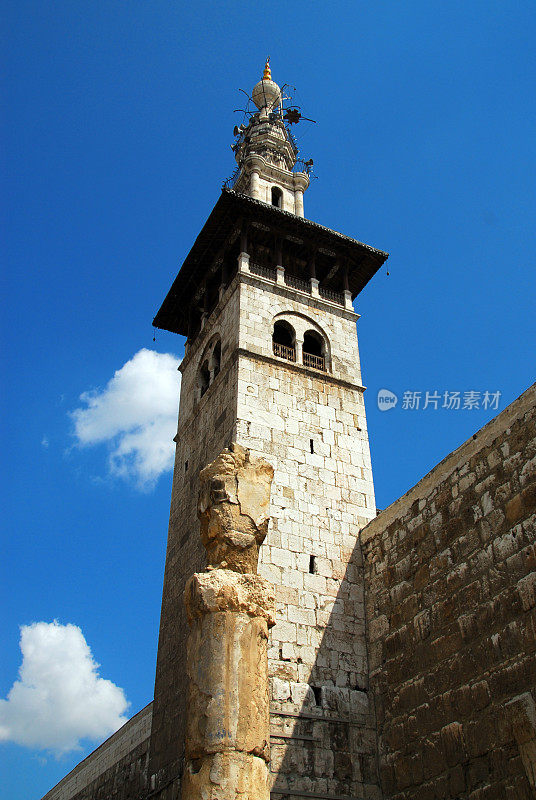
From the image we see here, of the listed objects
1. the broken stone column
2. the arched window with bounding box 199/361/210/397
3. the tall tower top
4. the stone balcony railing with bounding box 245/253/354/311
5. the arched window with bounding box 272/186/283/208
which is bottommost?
the broken stone column

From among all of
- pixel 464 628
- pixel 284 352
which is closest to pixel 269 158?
pixel 284 352

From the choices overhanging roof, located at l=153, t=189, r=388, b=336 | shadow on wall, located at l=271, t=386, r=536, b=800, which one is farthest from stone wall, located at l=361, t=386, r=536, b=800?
overhanging roof, located at l=153, t=189, r=388, b=336

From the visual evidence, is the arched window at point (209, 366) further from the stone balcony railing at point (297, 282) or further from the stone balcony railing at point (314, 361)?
the stone balcony railing at point (314, 361)

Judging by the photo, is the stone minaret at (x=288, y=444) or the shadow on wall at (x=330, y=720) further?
the stone minaret at (x=288, y=444)

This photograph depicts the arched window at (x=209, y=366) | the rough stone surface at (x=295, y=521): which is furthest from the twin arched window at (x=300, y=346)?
the arched window at (x=209, y=366)

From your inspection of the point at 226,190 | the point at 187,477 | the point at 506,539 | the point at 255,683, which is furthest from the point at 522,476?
the point at 226,190

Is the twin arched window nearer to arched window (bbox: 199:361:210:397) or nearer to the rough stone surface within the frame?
the rough stone surface

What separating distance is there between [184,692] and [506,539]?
5.67 m

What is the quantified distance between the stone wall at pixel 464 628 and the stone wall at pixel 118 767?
5866 millimetres

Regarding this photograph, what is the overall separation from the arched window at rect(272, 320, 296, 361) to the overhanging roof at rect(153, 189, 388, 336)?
2.53 metres

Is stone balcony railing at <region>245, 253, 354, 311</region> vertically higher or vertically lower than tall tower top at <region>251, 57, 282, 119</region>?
lower

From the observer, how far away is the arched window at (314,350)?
14812 millimetres

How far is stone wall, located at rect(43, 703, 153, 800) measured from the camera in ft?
47.1

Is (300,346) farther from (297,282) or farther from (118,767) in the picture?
(118,767)
